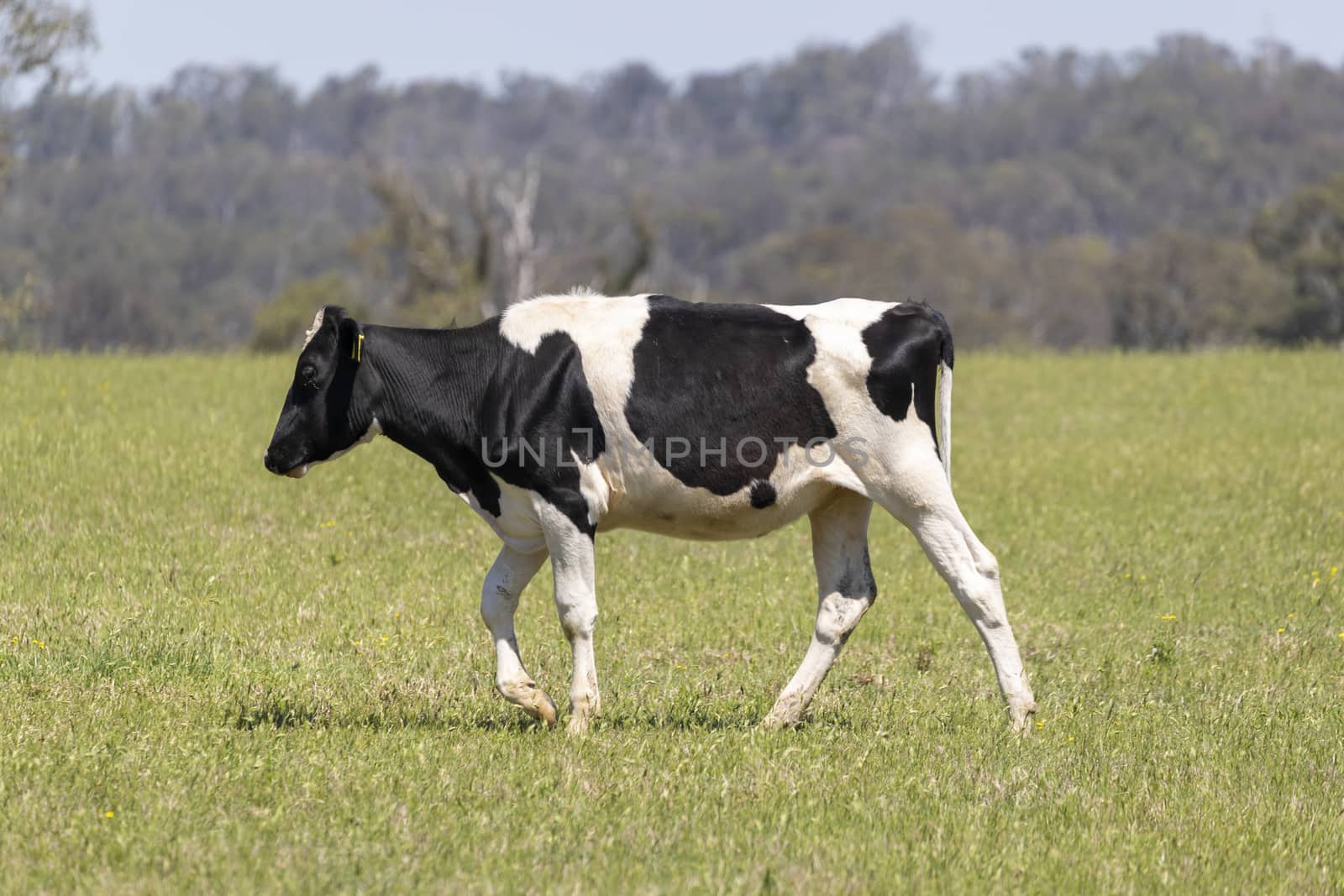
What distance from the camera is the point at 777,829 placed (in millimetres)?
7328

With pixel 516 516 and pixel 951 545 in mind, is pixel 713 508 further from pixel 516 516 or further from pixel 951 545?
pixel 951 545

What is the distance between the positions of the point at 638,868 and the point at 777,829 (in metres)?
0.88

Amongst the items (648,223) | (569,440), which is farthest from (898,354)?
(648,223)

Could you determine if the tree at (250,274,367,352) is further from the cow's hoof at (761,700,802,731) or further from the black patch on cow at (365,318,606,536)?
the cow's hoof at (761,700,802,731)

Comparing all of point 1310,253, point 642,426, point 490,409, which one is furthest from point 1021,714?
point 1310,253

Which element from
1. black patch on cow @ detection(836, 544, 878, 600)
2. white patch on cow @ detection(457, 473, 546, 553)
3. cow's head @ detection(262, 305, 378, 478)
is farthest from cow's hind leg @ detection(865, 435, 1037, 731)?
cow's head @ detection(262, 305, 378, 478)

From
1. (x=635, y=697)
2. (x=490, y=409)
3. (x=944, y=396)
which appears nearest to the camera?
(x=490, y=409)

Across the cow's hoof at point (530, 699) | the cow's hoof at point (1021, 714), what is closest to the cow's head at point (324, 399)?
the cow's hoof at point (530, 699)

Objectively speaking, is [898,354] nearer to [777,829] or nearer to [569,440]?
[569,440]

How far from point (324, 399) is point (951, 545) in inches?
141

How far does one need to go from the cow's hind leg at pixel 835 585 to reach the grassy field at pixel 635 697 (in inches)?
13.9

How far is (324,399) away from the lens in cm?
949

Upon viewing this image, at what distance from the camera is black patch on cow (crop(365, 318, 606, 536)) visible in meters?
9.14

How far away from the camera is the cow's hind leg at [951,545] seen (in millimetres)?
9258
